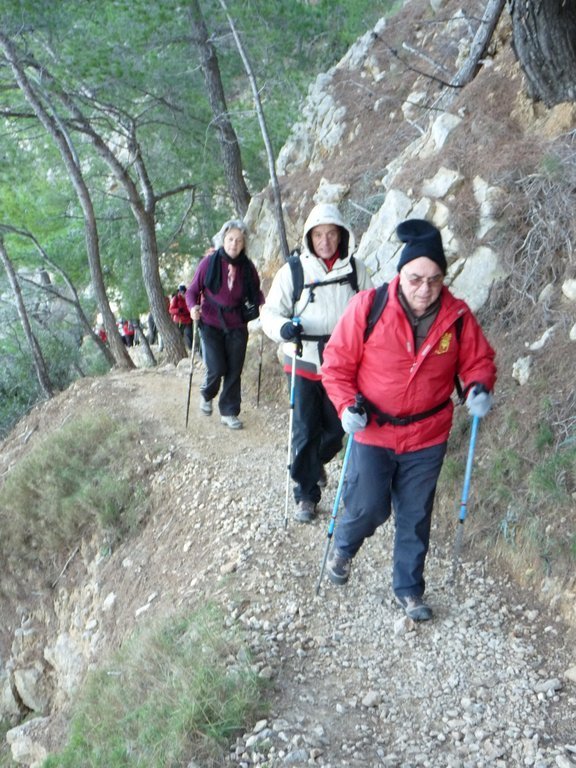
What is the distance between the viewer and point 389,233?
26.5ft

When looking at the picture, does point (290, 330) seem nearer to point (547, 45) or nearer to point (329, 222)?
point (329, 222)

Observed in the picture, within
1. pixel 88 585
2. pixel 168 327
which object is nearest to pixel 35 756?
pixel 88 585

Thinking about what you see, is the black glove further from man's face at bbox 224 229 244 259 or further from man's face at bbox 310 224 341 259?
man's face at bbox 224 229 244 259

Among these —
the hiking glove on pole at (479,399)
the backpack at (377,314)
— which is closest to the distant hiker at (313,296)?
the backpack at (377,314)

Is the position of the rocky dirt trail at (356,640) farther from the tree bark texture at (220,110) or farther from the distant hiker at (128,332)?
the distant hiker at (128,332)

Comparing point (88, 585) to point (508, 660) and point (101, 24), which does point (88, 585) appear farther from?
point (101, 24)

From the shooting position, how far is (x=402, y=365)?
3.78 meters

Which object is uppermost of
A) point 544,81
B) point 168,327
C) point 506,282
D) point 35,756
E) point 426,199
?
point 544,81

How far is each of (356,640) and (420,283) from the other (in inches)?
90.5

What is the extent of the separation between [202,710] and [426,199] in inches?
234

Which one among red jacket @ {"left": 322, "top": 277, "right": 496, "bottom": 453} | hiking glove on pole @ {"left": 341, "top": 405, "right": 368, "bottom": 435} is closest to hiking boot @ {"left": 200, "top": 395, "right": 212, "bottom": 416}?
red jacket @ {"left": 322, "top": 277, "right": 496, "bottom": 453}

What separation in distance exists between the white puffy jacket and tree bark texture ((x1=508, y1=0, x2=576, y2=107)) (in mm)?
3198

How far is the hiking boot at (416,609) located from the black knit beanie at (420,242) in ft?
7.02

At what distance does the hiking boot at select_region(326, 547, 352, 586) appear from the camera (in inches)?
181
